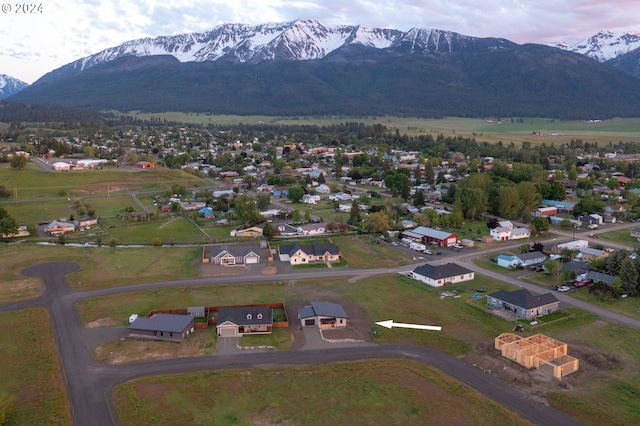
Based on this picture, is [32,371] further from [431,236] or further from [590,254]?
[590,254]

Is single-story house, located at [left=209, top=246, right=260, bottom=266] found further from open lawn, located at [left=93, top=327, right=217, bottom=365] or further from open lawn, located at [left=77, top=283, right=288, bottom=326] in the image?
open lawn, located at [left=93, top=327, right=217, bottom=365]

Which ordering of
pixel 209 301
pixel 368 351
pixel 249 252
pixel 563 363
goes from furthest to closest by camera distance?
pixel 249 252 < pixel 209 301 < pixel 368 351 < pixel 563 363

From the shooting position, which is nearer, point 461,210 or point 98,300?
point 98,300

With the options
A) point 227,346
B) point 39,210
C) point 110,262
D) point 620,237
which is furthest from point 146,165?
point 620,237

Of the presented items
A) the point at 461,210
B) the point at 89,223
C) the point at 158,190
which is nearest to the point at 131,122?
the point at 158,190

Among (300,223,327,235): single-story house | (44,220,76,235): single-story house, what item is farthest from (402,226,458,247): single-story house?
(44,220,76,235): single-story house

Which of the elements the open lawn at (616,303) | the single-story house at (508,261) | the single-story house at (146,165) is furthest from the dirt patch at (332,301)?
the single-story house at (146,165)

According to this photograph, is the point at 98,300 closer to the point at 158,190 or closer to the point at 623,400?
the point at 623,400
